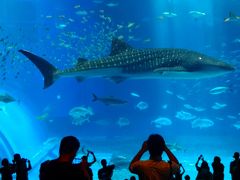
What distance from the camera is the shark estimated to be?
7254 millimetres

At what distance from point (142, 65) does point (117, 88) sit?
17277 millimetres

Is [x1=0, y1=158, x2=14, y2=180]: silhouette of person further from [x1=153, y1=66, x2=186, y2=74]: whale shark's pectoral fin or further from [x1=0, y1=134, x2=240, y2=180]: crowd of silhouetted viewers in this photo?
[x1=153, y1=66, x2=186, y2=74]: whale shark's pectoral fin

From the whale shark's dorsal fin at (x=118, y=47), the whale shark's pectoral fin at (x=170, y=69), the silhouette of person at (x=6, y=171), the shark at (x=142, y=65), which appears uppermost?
the whale shark's dorsal fin at (x=118, y=47)

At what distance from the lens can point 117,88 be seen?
24.6 meters

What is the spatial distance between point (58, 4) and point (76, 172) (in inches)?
963

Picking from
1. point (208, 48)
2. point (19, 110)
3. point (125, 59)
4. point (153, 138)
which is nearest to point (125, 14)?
point (208, 48)

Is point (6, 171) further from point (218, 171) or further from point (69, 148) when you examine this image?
point (218, 171)

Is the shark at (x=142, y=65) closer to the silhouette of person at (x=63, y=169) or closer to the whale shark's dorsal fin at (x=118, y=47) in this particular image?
the whale shark's dorsal fin at (x=118, y=47)

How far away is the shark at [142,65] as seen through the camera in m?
7.25

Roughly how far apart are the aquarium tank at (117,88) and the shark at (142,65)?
8.22 meters

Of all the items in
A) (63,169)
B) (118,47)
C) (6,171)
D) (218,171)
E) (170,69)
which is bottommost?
(218,171)

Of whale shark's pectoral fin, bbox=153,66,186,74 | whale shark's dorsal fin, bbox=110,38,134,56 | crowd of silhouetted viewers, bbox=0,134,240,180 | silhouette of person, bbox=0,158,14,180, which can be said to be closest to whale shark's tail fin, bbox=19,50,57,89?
whale shark's dorsal fin, bbox=110,38,134,56

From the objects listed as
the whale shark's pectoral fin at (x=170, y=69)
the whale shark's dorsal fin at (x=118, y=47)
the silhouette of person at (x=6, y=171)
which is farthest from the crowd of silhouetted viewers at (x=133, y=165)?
the whale shark's dorsal fin at (x=118, y=47)

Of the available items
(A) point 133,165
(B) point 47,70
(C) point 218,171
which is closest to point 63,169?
(A) point 133,165
